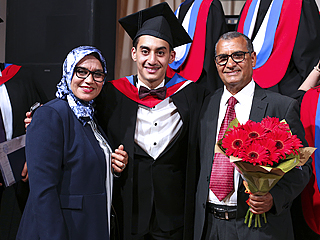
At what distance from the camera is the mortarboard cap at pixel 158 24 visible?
7.84ft

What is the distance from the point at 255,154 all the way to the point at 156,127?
0.84 metres

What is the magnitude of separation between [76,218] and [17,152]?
3.61 feet

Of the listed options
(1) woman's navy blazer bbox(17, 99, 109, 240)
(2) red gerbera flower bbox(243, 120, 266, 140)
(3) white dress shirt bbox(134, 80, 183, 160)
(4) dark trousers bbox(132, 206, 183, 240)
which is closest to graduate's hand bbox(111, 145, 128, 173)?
(1) woman's navy blazer bbox(17, 99, 109, 240)

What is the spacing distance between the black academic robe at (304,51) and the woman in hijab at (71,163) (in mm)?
1551

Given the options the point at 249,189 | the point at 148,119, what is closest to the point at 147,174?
the point at 148,119

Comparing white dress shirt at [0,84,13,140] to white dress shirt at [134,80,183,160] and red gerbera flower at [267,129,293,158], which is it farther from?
red gerbera flower at [267,129,293,158]

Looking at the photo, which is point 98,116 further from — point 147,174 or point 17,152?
point 17,152

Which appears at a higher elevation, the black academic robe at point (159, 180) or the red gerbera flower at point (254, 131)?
the red gerbera flower at point (254, 131)

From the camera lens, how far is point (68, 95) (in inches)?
79.9

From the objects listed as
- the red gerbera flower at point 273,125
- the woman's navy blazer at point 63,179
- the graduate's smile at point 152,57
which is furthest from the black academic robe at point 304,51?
the woman's navy blazer at point 63,179

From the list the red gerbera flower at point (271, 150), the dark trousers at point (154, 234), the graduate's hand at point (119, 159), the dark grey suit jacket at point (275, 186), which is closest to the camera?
the red gerbera flower at point (271, 150)

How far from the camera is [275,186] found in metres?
1.95

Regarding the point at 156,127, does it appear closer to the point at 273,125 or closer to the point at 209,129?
the point at 209,129

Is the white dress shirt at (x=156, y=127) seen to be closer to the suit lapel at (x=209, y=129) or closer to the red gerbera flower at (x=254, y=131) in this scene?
the suit lapel at (x=209, y=129)
